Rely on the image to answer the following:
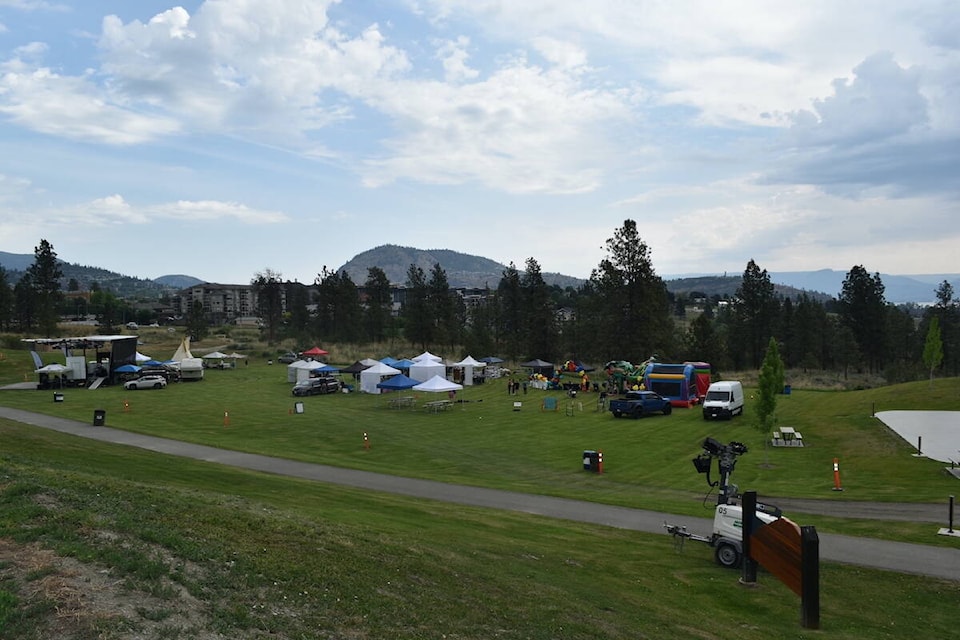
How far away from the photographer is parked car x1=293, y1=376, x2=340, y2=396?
49938 millimetres

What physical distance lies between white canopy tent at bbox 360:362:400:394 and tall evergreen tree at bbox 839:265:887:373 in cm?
5598

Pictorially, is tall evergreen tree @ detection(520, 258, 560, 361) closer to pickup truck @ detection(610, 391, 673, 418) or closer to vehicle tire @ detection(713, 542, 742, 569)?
pickup truck @ detection(610, 391, 673, 418)

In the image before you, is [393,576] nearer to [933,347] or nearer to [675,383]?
[675,383]

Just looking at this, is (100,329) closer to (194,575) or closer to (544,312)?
(544,312)

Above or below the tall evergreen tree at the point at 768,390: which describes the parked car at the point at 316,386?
below

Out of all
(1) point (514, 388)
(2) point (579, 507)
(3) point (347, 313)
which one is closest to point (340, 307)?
(3) point (347, 313)

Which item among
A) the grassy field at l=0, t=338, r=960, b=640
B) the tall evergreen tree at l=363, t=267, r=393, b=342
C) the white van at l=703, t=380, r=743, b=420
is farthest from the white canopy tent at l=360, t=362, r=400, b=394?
the tall evergreen tree at l=363, t=267, r=393, b=342

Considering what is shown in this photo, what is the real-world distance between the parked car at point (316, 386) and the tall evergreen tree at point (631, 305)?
25717 millimetres

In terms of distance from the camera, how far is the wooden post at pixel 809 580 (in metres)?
10.8

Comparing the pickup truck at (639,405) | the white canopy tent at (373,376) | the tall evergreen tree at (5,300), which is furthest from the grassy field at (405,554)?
the tall evergreen tree at (5,300)

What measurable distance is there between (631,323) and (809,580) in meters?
52.8

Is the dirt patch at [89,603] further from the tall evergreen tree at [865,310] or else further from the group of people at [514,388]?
the tall evergreen tree at [865,310]

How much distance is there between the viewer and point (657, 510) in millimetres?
Answer: 18594

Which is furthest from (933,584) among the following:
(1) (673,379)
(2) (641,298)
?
(2) (641,298)
